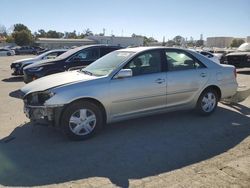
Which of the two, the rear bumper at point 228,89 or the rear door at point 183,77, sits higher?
the rear door at point 183,77

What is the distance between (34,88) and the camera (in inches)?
230

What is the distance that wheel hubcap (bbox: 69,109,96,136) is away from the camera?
5.58 m

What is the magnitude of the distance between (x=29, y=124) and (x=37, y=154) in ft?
5.98

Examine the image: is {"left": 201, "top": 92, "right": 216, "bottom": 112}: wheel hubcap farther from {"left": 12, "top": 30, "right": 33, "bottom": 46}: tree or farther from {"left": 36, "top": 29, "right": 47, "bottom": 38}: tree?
{"left": 36, "top": 29, "right": 47, "bottom": 38}: tree

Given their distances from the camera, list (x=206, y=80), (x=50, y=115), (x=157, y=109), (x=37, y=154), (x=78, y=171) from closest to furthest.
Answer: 1. (x=78, y=171)
2. (x=37, y=154)
3. (x=50, y=115)
4. (x=157, y=109)
5. (x=206, y=80)

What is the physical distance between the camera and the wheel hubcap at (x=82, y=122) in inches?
220

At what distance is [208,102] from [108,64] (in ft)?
8.03

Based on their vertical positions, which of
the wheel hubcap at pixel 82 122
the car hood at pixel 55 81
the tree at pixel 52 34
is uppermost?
the tree at pixel 52 34

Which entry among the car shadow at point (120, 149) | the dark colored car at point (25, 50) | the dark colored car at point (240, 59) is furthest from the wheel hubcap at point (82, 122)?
the dark colored car at point (25, 50)

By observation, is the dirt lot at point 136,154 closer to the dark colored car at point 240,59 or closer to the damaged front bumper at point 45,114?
the damaged front bumper at point 45,114

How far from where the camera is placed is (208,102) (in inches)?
286

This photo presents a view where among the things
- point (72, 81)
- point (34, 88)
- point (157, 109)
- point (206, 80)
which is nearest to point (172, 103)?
point (157, 109)

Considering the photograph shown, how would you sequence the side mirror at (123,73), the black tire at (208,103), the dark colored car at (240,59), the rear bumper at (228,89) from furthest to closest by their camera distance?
1. the dark colored car at (240,59)
2. the rear bumper at (228,89)
3. the black tire at (208,103)
4. the side mirror at (123,73)

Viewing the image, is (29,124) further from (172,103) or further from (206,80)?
(206,80)
